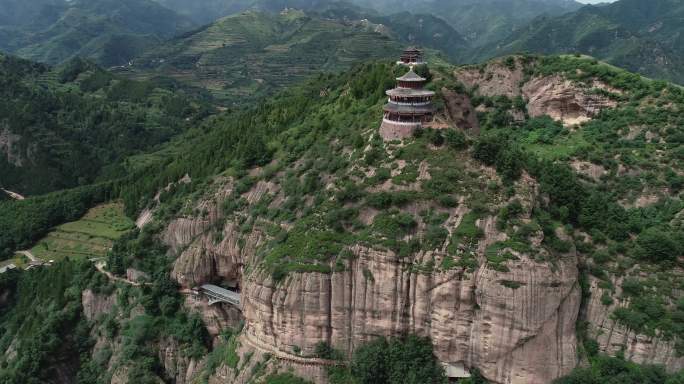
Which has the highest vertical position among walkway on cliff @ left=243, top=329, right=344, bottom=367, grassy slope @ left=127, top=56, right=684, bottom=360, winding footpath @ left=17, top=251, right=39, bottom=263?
grassy slope @ left=127, top=56, right=684, bottom=360

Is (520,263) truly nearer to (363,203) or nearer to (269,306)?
(363,203)

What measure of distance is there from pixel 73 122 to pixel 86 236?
79.6m

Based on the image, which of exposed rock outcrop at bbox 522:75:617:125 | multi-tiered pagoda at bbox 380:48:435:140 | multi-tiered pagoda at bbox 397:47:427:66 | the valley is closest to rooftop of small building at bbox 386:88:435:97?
multi-tiered pagoda at bbox 380:48:435:140

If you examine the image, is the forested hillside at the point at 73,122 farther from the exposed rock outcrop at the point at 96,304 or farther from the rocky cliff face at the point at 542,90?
the rocky cliff face at the point at 542,90

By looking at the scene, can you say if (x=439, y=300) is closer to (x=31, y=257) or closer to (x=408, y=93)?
(x=408, y=93)

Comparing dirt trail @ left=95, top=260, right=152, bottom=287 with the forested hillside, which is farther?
the forested hillside

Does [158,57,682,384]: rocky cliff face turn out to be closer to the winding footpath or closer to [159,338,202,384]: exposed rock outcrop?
[159,338,202,384]: exposed rock outcrop

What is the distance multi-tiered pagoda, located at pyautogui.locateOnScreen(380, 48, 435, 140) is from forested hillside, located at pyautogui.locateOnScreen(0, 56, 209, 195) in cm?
8402

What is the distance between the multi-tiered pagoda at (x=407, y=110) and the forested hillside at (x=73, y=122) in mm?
84022

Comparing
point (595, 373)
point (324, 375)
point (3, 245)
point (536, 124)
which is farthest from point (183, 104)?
point (595, 373)

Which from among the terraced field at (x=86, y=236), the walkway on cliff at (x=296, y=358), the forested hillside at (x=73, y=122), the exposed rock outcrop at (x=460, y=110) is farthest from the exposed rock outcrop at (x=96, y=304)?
the forested hillside at (x=73, y=122)

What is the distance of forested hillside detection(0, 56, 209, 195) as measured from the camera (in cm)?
12900

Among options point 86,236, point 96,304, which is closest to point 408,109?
point 96,304

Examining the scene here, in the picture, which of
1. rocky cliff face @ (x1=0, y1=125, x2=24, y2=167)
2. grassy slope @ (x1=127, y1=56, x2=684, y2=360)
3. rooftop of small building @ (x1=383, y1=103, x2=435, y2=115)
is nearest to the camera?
grassy slope @ (x1=127, y1=56, x2=684, y2=360)
